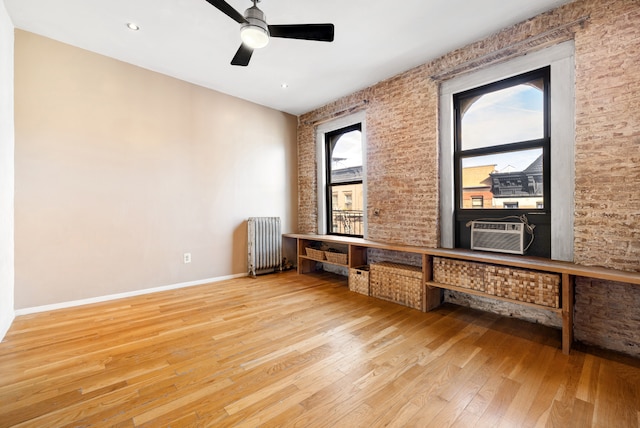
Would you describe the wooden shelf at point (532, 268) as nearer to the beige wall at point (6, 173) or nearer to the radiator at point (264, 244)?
the radiator at point (264, 244)

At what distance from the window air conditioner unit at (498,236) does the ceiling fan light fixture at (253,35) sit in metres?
2.81

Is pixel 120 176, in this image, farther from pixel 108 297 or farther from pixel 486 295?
pixel 486 295

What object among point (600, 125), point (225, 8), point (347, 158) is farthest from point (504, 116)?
point (225, 8)

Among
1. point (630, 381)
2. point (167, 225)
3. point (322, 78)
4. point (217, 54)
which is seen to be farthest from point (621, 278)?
point (167, 225)

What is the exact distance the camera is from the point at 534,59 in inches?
105

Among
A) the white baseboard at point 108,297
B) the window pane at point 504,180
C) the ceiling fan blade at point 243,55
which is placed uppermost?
the ceiling fan blade at point 243,55

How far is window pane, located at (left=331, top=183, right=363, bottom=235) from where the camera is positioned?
15.0ft

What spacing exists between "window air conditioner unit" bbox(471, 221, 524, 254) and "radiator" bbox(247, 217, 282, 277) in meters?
3.08

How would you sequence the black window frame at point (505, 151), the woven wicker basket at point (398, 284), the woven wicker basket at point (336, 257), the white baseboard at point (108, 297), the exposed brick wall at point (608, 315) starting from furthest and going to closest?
1. the woven wicker basket at point (336, 257)
2. the woven wicker basket at point (398, 284)
3. the white baseboard at point (108, 297)
4. the black window frame at point (505, 151)
5. the exposed brick wall at point (608, 315)

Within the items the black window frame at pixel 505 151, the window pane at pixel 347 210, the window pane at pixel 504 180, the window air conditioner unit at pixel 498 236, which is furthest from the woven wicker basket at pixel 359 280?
the window pane at pixel 504 180

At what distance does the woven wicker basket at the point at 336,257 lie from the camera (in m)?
4.08

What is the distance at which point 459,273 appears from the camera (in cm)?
283

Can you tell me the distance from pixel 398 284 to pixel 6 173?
4147 mm

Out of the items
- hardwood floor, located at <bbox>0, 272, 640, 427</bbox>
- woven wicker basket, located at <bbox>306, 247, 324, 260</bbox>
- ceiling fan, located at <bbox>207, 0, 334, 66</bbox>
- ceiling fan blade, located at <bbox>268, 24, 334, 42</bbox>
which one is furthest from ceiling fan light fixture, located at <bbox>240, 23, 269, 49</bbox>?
woven wicker basket, located at <bbox>306, 247, 324, 260</bbox>
